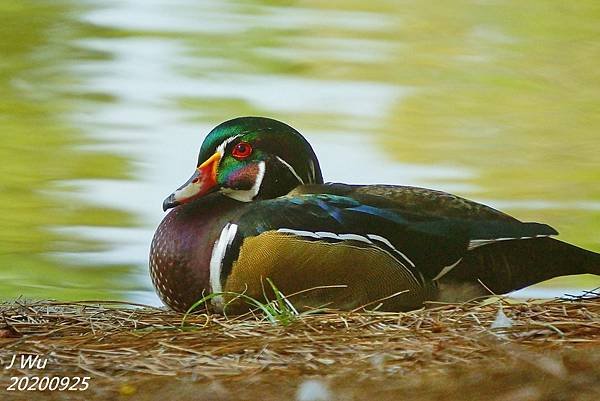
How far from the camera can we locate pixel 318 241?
2.67 m

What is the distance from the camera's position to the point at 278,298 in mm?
2527

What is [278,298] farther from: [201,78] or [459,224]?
[201,78]

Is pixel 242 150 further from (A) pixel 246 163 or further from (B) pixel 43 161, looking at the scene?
(B) pixel 43 161

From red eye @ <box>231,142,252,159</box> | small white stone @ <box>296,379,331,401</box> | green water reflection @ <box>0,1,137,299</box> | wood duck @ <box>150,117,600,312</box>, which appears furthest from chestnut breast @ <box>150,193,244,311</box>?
green water reflection @ <box>0,1,137,299</box>

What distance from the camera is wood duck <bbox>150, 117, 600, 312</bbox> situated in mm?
2676

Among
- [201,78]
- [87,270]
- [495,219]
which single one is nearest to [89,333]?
[495,219]

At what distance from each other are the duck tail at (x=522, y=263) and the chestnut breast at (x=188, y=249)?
532mm

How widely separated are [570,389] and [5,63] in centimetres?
469

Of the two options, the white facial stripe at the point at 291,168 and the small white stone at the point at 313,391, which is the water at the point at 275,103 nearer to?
the white facial stripe at the point at 291,168

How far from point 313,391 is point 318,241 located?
0.80 m
